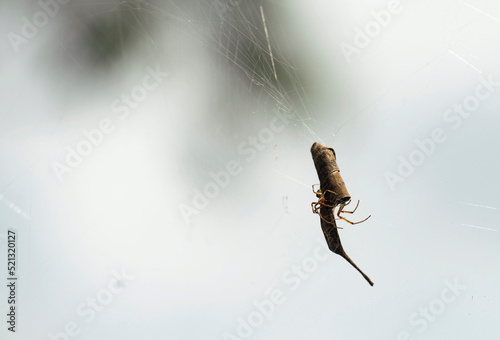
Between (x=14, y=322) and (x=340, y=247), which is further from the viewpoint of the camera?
(x=14, y=322)

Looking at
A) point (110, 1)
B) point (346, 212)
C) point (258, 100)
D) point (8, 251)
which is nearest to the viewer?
point (346, 212)

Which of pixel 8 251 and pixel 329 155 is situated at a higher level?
pixel 329 155

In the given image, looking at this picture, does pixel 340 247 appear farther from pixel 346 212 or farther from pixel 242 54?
pixel 242 54

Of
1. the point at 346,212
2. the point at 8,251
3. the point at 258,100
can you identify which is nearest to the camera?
the point at 346,212

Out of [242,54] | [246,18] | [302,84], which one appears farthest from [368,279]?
[246,18]

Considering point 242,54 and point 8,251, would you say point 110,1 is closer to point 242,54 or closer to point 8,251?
point 242,54

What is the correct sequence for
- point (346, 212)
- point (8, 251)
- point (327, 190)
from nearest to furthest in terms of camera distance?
point (327, 190) → point (346, 212) → point (8, 251)

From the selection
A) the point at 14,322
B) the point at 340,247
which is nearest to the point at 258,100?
the point at 340,247

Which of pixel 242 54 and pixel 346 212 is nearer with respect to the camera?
pixel 346 212

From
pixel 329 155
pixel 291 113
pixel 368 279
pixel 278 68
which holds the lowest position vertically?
pixel 368 279
